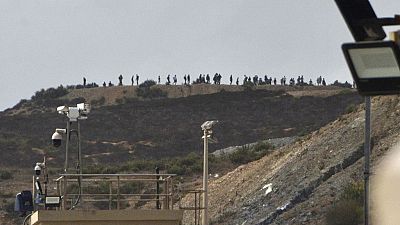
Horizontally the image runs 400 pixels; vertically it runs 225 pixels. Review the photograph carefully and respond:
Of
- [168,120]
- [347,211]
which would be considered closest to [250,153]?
[347,211]

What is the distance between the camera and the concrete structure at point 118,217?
2589cm

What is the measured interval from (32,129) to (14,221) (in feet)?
136

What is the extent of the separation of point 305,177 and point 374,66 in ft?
144

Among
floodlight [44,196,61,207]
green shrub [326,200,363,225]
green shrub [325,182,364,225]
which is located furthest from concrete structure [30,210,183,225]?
green shrub [326,200,363,225]

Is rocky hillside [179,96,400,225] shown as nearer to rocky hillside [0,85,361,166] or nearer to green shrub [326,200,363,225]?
green shrub [326,200,363,225]

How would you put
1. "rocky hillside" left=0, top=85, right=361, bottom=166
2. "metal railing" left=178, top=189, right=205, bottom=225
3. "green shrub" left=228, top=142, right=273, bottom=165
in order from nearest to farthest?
"metal railing" left=178, top=189, right=205, bottom=225 → "green shrub" left=228, top=142, right=273, bottom=165 → "rocky hillside" left=0, top=85, right=361, bottom=166

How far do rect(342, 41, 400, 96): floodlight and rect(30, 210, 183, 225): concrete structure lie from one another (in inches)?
834

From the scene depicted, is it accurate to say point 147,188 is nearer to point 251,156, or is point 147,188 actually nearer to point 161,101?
point 251,156

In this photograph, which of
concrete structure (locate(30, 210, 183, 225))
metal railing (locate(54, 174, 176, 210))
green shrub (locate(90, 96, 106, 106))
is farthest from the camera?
green shrub (locate(90, 96, 106, 106))

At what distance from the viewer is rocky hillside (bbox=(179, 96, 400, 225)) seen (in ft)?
146

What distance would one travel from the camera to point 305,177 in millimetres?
48438

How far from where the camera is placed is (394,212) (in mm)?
4832

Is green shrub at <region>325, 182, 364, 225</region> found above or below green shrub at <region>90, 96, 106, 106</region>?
below

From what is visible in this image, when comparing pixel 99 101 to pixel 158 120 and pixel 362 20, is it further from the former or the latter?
pixel 362 20
